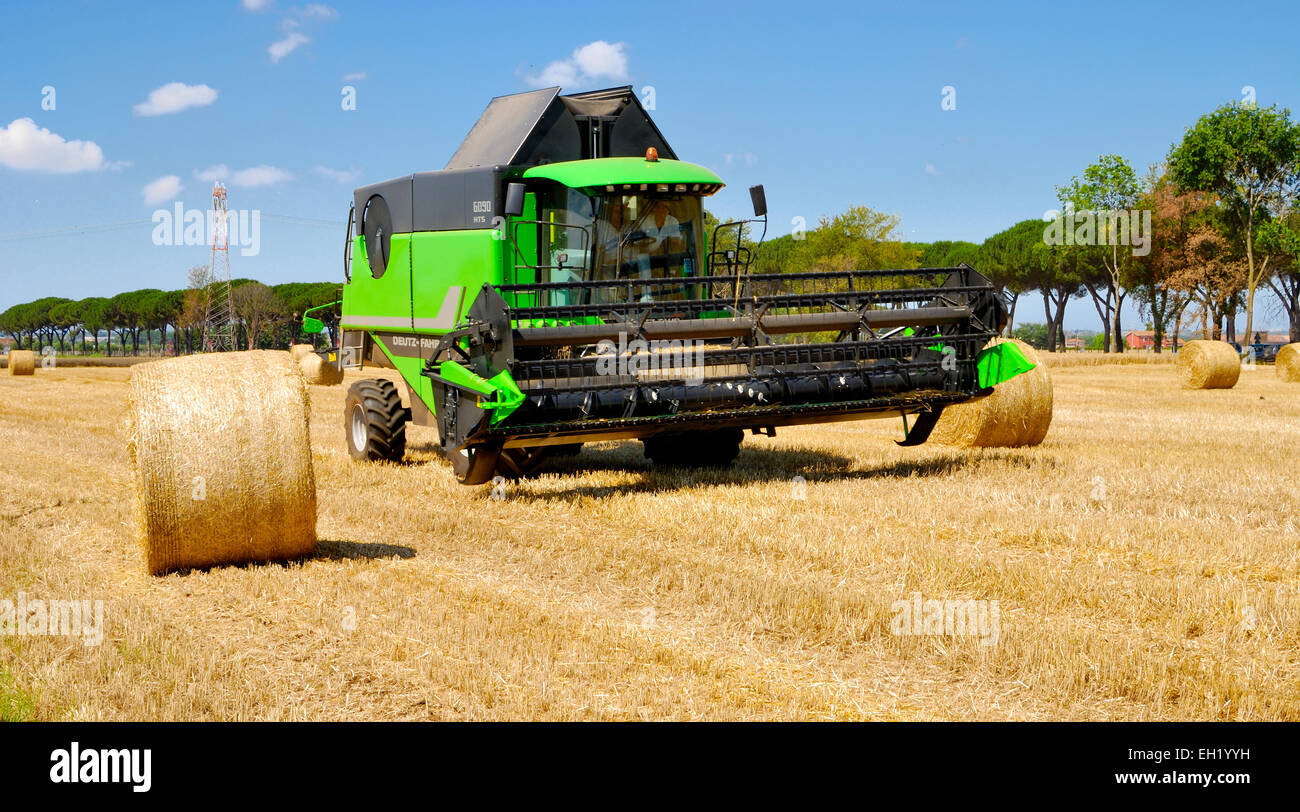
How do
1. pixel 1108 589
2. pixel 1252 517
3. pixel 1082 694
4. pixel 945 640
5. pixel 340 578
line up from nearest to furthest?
pixel 1082 694 < pixel 945 640 < pixel 1108 589 < pixel 340 578 < pixel 1252 517

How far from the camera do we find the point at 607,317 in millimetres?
9414

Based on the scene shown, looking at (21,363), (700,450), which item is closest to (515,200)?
(700,450)

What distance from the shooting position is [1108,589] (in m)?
6.05

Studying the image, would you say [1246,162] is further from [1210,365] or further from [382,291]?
[382,291]

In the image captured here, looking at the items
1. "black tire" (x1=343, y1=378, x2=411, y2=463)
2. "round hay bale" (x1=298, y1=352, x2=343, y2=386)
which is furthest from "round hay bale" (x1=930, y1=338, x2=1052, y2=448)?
"round hay bale" (x1=298, y1=352, x2=343, y2=386)

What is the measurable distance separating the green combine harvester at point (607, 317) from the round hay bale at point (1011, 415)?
55.7 inches

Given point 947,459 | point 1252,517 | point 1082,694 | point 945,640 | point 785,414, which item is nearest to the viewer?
point 1082,694

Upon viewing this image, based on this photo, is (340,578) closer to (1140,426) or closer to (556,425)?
(556,425)

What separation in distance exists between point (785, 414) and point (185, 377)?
468 cm

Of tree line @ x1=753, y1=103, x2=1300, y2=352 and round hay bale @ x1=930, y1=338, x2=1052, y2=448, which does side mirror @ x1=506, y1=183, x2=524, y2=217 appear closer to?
round hay bale @ x1=930, y1=338, x2=1052, y2=448

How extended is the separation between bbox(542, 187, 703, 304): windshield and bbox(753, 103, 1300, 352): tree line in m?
31.1

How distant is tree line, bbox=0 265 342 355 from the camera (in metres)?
76.7

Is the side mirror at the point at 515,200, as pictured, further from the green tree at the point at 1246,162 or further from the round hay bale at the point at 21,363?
the green tree at the point at 1246,162

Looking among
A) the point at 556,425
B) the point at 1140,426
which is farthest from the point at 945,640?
the point at 1140,426
